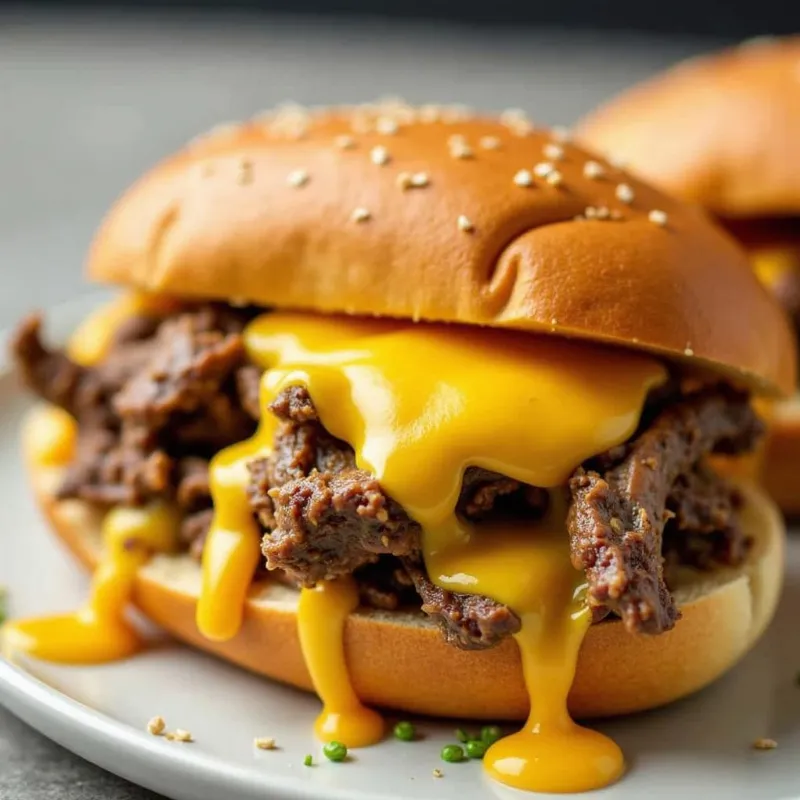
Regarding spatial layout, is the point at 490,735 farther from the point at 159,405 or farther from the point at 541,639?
the point at 159,405

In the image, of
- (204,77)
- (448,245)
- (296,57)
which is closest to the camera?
(448,245)

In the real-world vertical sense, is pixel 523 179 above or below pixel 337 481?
above

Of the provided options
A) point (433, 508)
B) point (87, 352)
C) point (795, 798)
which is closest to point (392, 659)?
point (433, 508)

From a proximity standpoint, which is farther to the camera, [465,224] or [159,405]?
[159,405]

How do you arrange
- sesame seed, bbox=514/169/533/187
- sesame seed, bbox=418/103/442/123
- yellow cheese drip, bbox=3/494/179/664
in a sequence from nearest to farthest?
sesame seed, bbox=514/169/533/187
yellow cheese drip, bbox=3/494/179/664
sesame seed, bbox=418/103/442/123

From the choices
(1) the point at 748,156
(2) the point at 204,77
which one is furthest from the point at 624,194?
(2) the point at 204,77

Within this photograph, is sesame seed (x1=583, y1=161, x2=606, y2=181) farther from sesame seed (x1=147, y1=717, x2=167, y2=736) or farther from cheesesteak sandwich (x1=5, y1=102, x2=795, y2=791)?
sesame seed (x1=147, y1=717, x2=167, y2=736)

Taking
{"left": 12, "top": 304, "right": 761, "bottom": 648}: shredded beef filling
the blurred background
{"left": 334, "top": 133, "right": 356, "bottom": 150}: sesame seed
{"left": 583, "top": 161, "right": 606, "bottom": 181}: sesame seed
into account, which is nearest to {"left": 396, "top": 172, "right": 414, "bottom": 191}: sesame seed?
{"left": 334, "top": 133, "right": 356, "bottom": 150}: sesame seed
